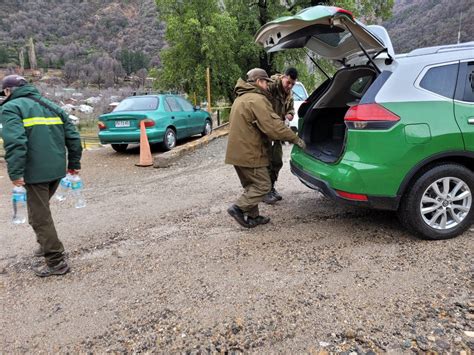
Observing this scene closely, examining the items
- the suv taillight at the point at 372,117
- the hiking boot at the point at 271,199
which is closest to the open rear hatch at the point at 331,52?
the suv taillight at the point at 372,117

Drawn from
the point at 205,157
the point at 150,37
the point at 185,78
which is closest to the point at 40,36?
the point at 150,37

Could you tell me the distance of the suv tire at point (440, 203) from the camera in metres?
3.49

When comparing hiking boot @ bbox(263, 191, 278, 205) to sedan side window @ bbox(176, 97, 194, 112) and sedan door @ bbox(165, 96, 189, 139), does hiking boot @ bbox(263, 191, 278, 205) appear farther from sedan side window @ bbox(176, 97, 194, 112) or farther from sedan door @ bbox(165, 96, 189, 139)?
sedan side window @ bbox(176, 97, 194, 112)

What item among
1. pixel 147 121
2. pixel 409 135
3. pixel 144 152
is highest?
pixel 409 135

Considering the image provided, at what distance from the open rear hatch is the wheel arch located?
657 millimetres

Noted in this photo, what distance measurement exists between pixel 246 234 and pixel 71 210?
2.81 m

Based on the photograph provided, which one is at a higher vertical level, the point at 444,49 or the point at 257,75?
the point at 444,49

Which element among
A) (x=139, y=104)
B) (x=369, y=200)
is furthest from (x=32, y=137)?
(x=139, y=104)

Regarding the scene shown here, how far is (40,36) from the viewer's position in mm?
77375

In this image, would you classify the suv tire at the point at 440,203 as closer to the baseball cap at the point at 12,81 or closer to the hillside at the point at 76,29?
the baseball cap at the point at 12,81

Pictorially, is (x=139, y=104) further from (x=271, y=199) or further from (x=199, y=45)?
(x=199, y=45)

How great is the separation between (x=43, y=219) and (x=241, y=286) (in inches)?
74.0

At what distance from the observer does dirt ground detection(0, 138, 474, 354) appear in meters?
2.50

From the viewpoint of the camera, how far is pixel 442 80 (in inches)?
137
